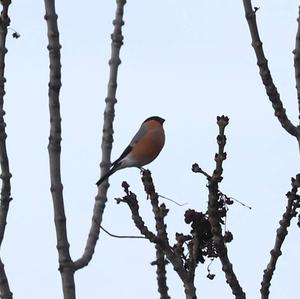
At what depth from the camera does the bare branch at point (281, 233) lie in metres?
4.29

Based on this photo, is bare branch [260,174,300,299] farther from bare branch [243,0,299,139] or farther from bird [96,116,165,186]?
bird [96,116,165,186]

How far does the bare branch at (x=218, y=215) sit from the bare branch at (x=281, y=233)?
20 centimetres

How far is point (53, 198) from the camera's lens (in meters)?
4.32

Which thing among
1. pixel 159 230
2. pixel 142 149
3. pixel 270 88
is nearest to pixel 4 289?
pixel 159 230

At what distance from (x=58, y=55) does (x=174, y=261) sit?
4.02 ft

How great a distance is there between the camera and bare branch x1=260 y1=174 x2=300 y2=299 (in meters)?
4.29

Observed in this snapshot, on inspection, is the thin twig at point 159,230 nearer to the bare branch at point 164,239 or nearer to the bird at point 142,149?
the bare branch at point 164,239

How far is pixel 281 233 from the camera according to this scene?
4.34 m

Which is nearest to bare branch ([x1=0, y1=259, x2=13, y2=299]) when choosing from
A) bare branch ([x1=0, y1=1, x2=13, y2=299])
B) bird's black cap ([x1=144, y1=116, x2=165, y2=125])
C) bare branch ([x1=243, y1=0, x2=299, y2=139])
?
bare branch ([x1=0, y1=1, x2=13, y2=299])

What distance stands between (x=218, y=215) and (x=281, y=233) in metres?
0.40

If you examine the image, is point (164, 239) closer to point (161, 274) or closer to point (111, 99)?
point (161, 274)

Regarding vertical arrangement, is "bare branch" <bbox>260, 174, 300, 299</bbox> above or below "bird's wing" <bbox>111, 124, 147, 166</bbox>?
below

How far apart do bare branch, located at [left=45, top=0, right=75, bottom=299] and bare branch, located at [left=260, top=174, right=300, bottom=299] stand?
100 cm

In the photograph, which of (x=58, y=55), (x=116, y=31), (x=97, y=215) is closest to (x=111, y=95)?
(x=116, y=31)
